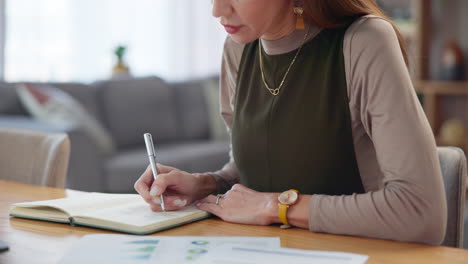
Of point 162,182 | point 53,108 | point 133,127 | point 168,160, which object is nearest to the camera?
point 162,182

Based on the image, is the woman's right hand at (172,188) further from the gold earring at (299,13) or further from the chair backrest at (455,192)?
the chair backrest at (455,192)

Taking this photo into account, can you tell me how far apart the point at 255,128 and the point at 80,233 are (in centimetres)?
45

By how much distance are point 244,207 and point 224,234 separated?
0.33 ft

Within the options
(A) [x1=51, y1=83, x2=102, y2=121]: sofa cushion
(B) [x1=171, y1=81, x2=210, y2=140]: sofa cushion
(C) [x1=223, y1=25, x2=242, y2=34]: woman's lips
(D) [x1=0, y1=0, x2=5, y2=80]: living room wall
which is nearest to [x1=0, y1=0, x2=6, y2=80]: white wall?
(D) [x1=0, y1=0, x2=5, y2=80]: living room wall

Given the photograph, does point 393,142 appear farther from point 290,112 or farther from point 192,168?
point 192,168

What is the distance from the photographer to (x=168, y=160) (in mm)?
3689

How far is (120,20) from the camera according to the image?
16.3ft

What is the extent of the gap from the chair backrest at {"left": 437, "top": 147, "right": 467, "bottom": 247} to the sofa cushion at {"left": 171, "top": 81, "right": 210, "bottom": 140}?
3.41m

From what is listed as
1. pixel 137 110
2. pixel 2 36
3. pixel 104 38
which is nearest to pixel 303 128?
pixel 137 110

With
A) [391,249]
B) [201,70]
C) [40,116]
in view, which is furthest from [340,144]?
[201,70]

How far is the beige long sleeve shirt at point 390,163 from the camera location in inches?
40.4

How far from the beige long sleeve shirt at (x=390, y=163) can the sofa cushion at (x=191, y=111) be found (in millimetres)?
3515

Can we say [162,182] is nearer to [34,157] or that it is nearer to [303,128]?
[303,128]

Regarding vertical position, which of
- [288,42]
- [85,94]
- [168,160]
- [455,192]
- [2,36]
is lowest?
[168,160]
